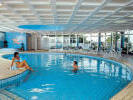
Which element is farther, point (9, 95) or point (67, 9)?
point (67, 9)

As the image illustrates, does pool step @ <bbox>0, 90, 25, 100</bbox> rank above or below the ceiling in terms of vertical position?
below

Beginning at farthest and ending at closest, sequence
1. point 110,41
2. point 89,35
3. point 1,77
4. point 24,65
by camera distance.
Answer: point 89,35, point 110,41, point 24,65, point 1,77

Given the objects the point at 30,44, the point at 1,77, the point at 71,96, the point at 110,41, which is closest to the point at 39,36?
the point at 30,44

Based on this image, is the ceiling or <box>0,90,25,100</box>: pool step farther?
the ceiling

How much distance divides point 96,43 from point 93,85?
15290 millimetres

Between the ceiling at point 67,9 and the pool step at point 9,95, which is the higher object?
the ceiling at point 67,9

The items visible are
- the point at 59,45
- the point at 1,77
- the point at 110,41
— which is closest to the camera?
the point at 1,77

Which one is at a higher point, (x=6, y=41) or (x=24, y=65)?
(x=6, y=41)

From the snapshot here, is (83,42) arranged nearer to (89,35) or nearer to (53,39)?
(89,35)

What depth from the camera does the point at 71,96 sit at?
4.18 m

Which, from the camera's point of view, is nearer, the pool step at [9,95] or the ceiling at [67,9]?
the pool step at [9,95]

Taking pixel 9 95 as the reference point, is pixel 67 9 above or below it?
above

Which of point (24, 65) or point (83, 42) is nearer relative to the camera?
point (24, 65)

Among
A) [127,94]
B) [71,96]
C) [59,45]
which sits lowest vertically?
[71,96]
